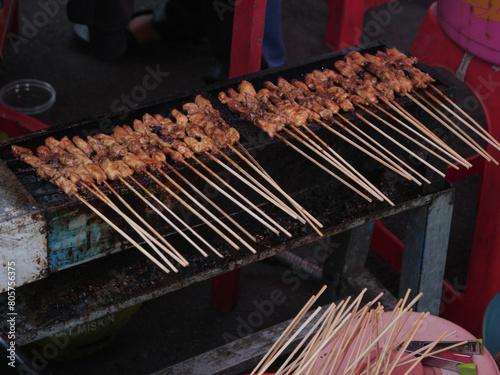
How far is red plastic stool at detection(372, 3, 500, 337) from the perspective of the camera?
410 centimetres

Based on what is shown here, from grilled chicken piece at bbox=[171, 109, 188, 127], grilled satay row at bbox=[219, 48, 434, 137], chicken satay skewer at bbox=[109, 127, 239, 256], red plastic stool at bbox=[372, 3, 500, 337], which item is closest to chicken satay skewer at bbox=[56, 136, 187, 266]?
chicken satay skewer at bbox=[109, 127, 239, 256]

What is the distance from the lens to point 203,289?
5.03 metres

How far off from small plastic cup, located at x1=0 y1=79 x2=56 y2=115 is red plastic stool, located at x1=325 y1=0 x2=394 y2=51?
332 cm

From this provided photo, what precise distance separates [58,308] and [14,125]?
224cm

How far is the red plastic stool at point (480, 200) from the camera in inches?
161

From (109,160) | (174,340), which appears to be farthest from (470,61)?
(174,340)

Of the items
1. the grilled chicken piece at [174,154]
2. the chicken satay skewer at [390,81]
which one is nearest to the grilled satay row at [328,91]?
the chicken satay skewer at [390,81]

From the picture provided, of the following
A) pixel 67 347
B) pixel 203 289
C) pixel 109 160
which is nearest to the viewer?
pixel 109 160

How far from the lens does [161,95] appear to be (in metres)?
7.05

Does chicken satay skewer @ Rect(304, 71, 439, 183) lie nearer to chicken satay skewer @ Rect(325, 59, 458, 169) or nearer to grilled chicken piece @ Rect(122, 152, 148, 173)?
chicken satay skewer @ Rect(325, 59, 458, 169)

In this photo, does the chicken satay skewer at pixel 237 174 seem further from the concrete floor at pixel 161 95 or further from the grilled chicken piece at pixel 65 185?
the grilled chicken piece at pixel 65 185

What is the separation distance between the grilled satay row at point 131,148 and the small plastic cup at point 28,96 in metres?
3.69

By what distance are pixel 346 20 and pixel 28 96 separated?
363 centimetres

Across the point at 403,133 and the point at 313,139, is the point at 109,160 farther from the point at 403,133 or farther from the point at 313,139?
the point at 403,133
